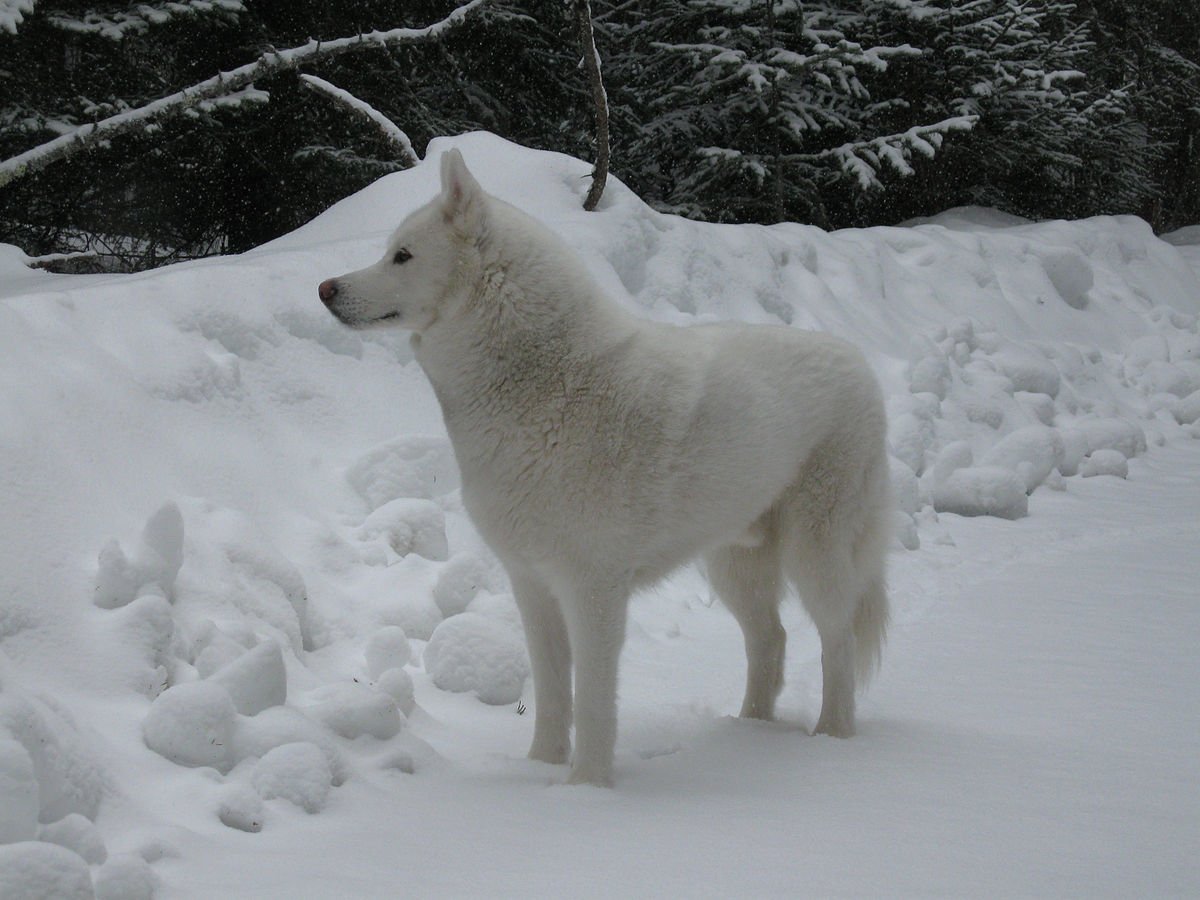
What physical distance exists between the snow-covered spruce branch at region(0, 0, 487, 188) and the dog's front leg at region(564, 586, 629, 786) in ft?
18.3

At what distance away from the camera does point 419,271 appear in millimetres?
3621

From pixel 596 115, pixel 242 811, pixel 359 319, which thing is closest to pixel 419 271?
pixel 359 319

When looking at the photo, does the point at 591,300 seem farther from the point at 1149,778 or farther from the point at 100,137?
the point at 100,137

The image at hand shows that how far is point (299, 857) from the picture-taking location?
259 centimetres

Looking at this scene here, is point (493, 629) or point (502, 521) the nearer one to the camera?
point (502, 521)

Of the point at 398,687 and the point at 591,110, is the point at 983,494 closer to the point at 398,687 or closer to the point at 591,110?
the point at 398,687

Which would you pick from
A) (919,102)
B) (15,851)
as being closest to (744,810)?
(15,851)

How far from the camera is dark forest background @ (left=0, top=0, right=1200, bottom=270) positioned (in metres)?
11.1

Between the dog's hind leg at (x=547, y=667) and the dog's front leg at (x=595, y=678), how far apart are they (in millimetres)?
299

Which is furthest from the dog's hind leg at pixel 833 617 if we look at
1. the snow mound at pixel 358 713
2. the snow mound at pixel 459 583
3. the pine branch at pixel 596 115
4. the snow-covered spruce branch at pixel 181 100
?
the snow-covered spruce branch at pixel 181 100

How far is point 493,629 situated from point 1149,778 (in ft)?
7.58

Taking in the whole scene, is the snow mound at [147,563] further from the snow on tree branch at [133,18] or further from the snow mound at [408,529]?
the snow on tree branch at [133,18]

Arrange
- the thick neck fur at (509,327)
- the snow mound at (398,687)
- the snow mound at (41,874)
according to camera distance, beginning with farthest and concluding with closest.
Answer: the snow mound at (398,687) → the thick neck fur at (509,327) → the snow mound at (41,874)

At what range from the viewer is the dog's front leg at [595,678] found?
11.4 ft
